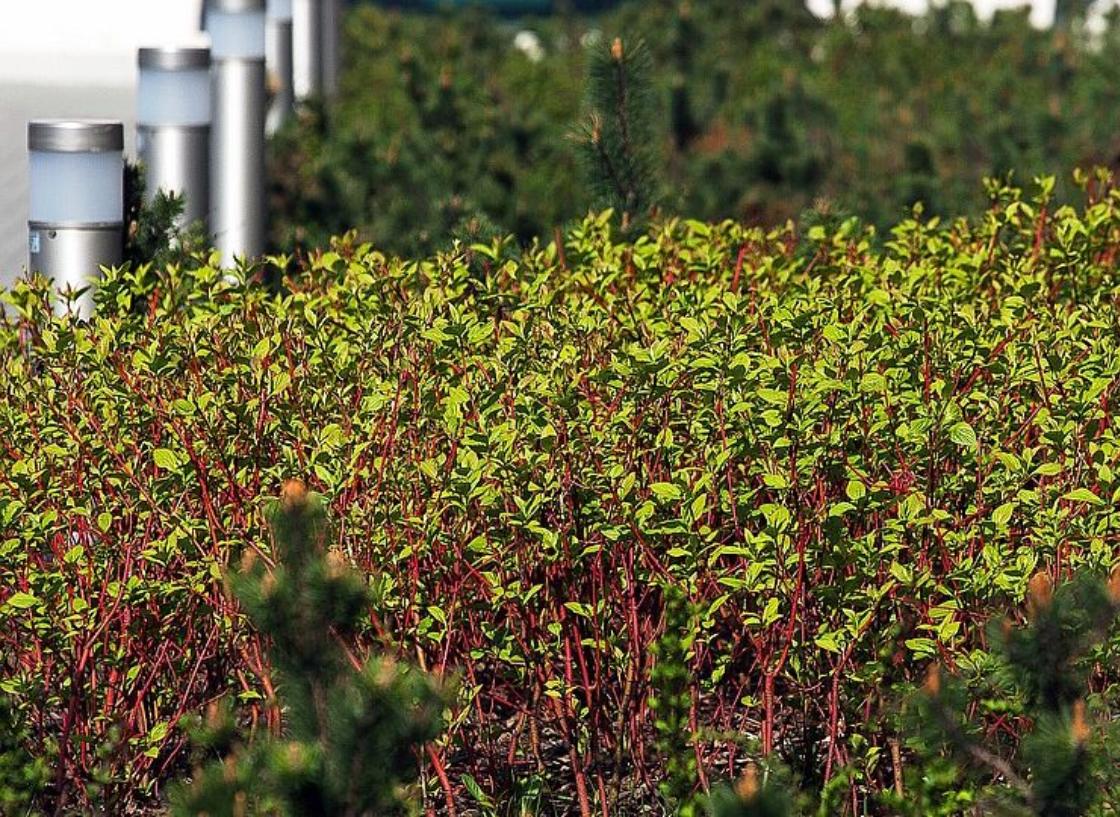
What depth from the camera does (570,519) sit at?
4.07 meters

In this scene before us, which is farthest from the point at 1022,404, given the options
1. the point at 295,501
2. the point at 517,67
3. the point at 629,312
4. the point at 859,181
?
the point at 517,67

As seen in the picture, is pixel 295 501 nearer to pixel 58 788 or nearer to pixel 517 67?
pixel 58 788

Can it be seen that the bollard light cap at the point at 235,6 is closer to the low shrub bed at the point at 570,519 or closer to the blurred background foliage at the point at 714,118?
the blurred background foliage at the point at 714,118

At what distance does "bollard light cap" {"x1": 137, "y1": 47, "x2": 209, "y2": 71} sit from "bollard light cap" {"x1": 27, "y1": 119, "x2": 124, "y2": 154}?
4.39 ft

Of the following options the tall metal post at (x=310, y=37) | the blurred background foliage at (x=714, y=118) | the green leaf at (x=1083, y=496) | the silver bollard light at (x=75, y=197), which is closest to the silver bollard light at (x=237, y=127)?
the blurred background foliage at (x=714, y=118)

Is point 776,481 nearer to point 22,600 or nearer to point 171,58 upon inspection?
point 22,600

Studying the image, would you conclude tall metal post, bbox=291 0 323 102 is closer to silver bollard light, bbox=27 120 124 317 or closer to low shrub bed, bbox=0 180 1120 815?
silver bollard light, bbox=27 120 124 317

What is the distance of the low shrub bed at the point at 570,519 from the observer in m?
3.95

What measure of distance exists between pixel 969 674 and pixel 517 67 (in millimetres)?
10983

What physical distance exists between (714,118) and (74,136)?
7299mm

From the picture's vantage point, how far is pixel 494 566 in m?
4.28

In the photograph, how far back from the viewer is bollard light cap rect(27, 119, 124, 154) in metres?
5.90

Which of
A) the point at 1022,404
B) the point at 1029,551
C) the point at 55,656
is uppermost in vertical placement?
the point at 1022,404

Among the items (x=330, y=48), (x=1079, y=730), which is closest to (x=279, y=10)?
(x=330, y=48)
